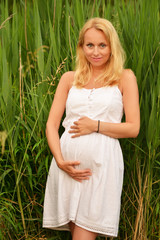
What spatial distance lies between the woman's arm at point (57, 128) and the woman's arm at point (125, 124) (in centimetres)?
13

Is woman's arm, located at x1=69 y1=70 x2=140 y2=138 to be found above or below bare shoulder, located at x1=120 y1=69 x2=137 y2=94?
below

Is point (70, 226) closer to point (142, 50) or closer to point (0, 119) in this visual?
point (0, 119)

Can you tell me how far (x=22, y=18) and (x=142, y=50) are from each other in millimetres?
1062

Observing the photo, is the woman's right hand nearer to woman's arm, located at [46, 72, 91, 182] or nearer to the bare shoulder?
woman's arm, located at [46, 72, 91, 182]

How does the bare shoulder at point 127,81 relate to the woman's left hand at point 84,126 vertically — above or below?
above

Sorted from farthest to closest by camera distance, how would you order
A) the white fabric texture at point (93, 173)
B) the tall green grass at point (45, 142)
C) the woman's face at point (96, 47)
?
the tall green grass at point (45, 142)
the woman's face at point (96, 47)
the white fabric texture at point (93, 173)

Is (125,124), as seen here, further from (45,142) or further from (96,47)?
(45,142)

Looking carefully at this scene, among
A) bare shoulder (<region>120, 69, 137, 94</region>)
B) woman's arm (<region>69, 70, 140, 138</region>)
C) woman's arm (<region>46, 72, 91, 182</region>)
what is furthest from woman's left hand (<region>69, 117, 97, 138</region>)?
bare shoulder (<region>120, 69, 137, 94</region>)

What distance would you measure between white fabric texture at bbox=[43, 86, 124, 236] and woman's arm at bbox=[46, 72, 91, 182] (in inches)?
1.3

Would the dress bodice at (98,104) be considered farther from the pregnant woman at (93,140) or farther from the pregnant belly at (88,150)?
the pregnant belly at (88,150)

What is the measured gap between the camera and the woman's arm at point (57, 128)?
184cm

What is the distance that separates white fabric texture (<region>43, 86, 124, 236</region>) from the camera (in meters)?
1.82

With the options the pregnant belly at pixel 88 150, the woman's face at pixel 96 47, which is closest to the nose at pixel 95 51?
the woman's face at pixel 96 47

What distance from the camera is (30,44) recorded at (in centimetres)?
258
